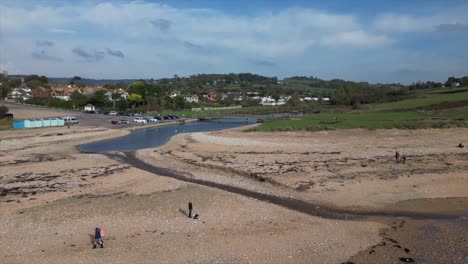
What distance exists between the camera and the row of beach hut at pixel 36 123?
68625mm

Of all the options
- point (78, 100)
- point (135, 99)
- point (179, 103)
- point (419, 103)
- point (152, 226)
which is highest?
point (419, 103)

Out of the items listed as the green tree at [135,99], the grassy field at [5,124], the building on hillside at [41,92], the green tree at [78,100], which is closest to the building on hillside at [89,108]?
the green tree at [78,100]

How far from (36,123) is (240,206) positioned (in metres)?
56.2

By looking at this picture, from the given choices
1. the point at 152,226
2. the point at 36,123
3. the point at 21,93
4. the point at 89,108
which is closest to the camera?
the point at 152,226

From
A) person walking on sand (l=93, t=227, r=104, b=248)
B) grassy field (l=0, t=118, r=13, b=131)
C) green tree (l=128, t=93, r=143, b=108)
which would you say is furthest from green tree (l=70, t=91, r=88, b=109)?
person walking on sand (l=93, t=227, r=104, b=248)

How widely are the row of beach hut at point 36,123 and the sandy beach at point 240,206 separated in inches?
909

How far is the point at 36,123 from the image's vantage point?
70438mm

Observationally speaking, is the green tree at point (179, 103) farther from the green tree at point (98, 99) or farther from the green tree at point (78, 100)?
the green tree at point (78, 100)

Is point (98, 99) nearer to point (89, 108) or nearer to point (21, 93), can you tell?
point (89, 108)

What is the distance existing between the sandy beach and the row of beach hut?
909 inches

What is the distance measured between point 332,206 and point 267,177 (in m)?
7.83

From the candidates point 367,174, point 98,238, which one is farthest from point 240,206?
point 367,174

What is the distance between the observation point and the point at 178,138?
6075cm

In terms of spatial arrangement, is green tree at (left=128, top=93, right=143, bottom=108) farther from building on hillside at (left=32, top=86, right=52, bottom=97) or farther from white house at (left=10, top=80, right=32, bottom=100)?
building on hillside at (left=32, top=86, right=52, bottom=97)
